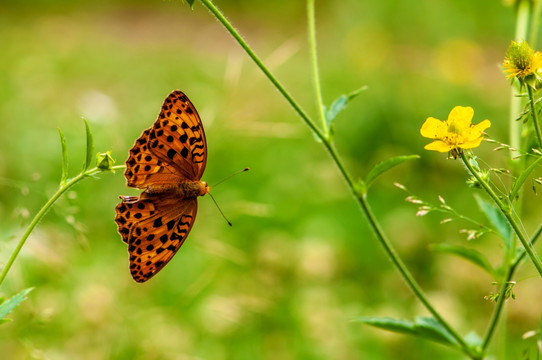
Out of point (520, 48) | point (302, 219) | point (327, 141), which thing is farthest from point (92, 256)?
point (520, 48)

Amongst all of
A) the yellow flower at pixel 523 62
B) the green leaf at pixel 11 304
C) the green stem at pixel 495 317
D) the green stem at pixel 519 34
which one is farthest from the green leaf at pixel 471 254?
the green leaf at pixel 11 304

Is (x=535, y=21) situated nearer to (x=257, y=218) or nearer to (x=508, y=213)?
(x=508, y=213)

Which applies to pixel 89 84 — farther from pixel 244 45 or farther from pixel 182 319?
pixel 244 45

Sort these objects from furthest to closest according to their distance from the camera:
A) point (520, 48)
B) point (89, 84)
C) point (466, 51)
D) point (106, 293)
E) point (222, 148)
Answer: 1. point (89, 84)
2. point (466, 51)
3. point (222, 148)
4. point (106, 293)
5. point (520, 48)

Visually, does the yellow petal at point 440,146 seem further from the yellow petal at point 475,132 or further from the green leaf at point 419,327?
the green leaf at point 419,327

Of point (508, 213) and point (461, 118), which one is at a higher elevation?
point (461, 118)

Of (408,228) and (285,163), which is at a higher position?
(285,163)

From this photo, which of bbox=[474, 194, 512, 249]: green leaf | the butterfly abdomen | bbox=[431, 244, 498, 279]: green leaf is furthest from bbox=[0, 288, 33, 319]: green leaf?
bbox=[474, 194, 512, 249]: green leaf

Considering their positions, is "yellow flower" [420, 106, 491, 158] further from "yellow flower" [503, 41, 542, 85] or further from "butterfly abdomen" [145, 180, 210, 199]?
"butterfly abdomen" [145, 180, 210, 199]

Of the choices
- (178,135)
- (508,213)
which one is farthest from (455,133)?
(178,135)
